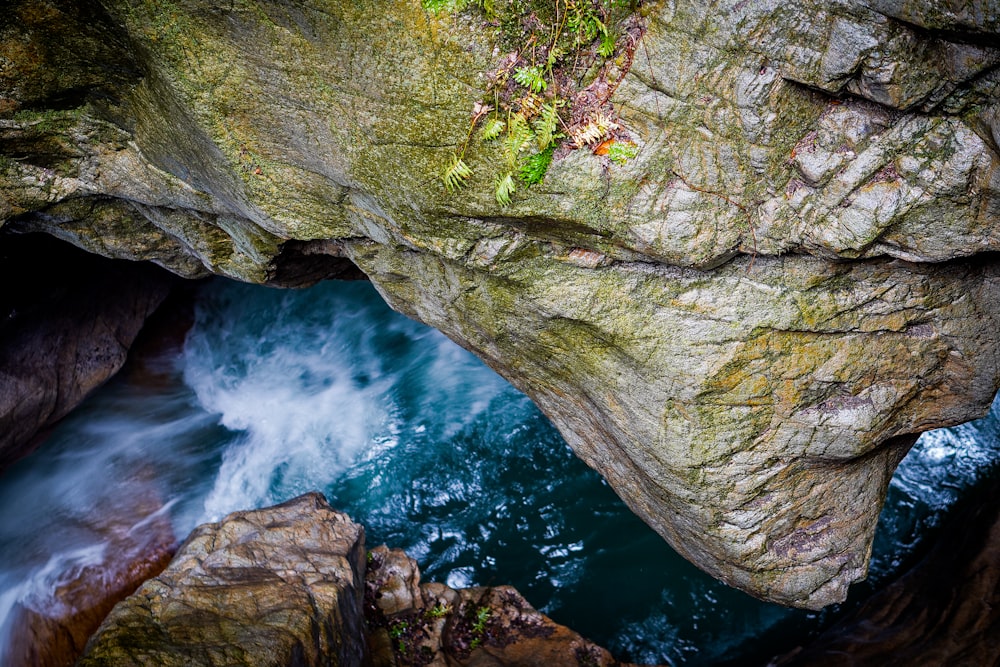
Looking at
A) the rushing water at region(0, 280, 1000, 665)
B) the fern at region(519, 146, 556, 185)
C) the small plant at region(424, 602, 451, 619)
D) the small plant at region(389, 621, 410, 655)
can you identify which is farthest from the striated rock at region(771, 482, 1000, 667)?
the fern at region(519, 146, 556, 185)

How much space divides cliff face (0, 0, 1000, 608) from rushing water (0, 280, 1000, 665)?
282 centimetres

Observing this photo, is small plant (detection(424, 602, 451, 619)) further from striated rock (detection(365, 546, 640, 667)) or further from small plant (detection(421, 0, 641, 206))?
small plant (detection(421, 0, 641, 206))

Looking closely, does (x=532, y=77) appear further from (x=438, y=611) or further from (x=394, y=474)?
(x=394, y=474)

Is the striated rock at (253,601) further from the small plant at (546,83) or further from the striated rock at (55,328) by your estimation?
the small plant at (546,83)

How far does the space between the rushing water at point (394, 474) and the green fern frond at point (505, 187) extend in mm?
5753

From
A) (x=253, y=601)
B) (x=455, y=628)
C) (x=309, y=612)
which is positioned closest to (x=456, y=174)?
(x=309, y=612)

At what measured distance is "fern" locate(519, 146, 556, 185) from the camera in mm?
3709

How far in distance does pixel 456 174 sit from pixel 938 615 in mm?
6883

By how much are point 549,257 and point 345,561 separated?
384 centimetres

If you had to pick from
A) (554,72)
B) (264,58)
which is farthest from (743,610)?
(264,58)

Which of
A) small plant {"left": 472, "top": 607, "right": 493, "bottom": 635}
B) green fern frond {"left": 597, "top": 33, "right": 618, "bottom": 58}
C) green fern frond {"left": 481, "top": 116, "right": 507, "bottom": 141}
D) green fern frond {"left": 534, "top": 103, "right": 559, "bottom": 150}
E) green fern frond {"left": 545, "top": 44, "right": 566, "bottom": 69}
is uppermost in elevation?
green fern frond {"left": 597, "top": 33, "right": 618, "bottom": 58}

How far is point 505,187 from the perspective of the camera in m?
3.80

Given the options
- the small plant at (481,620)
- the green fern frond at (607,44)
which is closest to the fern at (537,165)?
the green fern frond at (607,44)

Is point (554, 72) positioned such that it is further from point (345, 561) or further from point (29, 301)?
point (29, 301)
